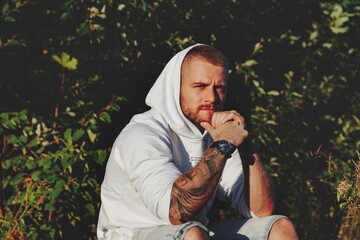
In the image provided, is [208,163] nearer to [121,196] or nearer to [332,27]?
[121,196]

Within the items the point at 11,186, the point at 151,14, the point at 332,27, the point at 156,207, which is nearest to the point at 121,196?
the point at 156,207

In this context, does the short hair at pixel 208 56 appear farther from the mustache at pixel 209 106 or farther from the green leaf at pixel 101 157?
the green leaf at pixel 101 157

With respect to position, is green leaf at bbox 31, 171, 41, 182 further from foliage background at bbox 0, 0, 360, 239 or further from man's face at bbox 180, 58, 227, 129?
man's face at bbox 180, 58, 227, 129

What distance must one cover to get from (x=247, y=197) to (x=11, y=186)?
7.45 ft

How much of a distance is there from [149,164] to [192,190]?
31 centimetres

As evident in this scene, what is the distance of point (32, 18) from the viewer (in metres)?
6.71

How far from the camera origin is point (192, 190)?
4270 mm

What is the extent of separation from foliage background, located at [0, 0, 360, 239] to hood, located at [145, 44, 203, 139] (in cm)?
100

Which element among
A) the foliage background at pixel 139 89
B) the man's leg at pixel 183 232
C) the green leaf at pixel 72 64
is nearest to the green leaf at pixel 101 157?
the foliage background at pixel 139 89

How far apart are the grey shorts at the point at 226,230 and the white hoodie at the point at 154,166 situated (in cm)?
7

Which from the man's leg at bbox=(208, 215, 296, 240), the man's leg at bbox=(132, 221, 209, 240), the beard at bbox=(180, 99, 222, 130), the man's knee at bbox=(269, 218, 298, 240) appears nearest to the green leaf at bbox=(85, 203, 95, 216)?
the man's leg at bbox=(208, 215, 296, 240)

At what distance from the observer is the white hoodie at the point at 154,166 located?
4.43 metres

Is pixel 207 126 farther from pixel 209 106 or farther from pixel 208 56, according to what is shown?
pixel 208 56

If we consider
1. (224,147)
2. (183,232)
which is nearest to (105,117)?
(224,147)
